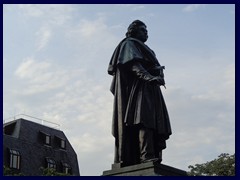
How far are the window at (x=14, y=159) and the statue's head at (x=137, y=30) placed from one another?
3635 cm

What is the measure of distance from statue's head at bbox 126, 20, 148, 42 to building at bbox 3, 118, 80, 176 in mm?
36068

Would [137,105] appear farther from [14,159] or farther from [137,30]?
[14,159]

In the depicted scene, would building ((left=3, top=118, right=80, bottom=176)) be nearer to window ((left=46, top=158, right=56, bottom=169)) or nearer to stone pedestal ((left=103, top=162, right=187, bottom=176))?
window ((left=46, top=158, right=56, bottom=169))

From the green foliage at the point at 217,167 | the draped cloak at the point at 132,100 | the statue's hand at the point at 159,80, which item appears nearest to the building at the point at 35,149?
the green foliage at the point at 217,167

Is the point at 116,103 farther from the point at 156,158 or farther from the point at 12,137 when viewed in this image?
the point at 12,137

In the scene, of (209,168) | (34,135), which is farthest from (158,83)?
(34,135)

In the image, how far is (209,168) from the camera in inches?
1346

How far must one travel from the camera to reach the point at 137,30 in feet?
34.0

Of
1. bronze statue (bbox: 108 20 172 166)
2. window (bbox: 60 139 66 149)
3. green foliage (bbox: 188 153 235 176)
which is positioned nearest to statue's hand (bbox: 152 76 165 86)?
bronze statue (bbox: 108 20 172 166)

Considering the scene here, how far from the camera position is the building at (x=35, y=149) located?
151 ft

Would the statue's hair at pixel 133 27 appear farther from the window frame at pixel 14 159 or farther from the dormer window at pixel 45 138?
the dormer window at pixel 45 138

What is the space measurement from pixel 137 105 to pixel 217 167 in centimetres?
2524

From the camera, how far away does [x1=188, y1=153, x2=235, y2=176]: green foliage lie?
33125mm

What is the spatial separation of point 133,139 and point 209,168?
2568 centimetres
